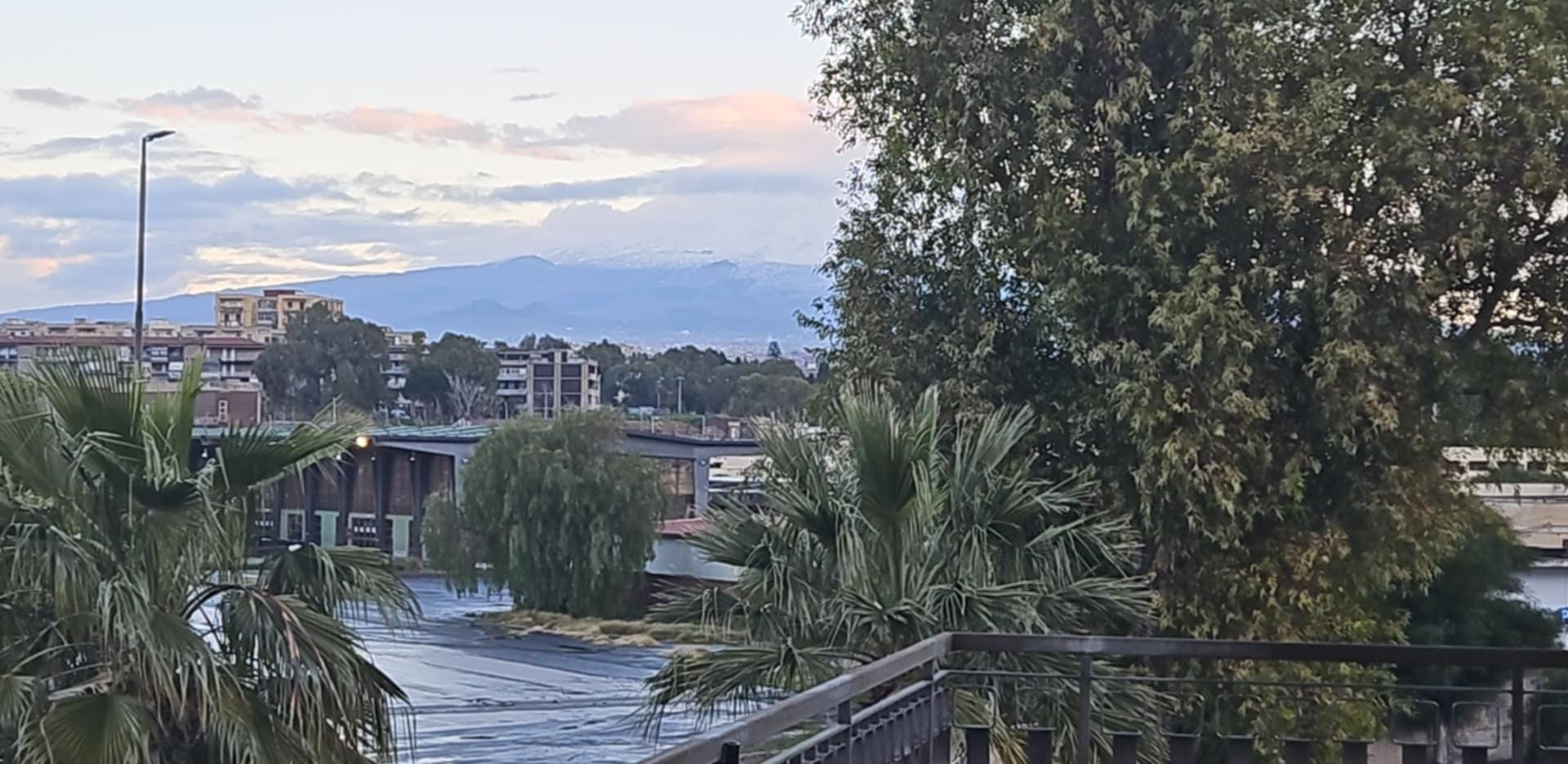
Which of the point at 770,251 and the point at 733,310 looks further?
the point at 733,310

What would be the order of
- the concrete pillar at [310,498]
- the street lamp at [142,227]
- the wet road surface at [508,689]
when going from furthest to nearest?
the wet road surface at [508,689], the street lamp at [142,227], the concrete pillar at [310,498]

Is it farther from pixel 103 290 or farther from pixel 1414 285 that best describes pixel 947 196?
pixel 103 290

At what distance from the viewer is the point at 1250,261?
9.38 m

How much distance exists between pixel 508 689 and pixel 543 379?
17.7 meters

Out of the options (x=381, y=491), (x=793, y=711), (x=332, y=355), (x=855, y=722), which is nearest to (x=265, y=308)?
(x=332, y=355)

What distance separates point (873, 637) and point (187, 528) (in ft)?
7.93

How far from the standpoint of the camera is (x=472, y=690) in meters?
25.2

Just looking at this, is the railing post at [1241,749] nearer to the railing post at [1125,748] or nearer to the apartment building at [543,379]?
the railing post at [1125,748]

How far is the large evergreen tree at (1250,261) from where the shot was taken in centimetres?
880

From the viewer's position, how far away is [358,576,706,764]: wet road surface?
19016mm

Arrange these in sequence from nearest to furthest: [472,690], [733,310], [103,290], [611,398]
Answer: [472,690], [103,290], [611,398], [733,310]

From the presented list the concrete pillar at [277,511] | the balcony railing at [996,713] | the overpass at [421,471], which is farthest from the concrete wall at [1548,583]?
the concrete pillar at [277,511]

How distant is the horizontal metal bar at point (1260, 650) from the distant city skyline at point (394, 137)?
7562 mm

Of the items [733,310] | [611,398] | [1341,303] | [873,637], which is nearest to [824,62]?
[1341,303]
